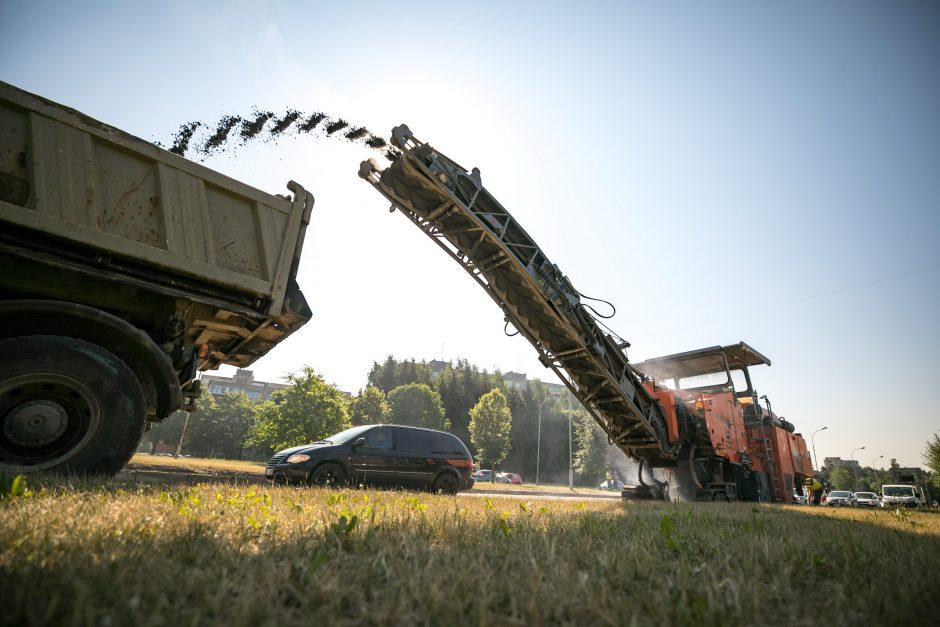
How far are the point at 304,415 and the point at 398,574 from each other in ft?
83.4

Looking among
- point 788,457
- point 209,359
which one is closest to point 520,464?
point 788,457

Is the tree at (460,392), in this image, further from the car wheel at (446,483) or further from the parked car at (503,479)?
the car wheel at (446,483)

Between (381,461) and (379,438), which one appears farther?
(379,438)

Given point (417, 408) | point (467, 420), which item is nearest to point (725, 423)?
point (417, 408)

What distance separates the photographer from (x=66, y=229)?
3576 mm

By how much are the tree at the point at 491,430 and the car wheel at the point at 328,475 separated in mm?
32320

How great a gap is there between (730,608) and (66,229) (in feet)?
16.3

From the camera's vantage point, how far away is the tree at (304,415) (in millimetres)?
24609

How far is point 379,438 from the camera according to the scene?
9094 mm

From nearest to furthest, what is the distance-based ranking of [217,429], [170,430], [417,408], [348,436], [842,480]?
[348,436], [417,408], [217,429], [170,430], [842,480]

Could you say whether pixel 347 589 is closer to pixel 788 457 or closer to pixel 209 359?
pixel 209 359

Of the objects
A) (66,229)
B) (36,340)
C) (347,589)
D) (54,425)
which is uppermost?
(66,229)

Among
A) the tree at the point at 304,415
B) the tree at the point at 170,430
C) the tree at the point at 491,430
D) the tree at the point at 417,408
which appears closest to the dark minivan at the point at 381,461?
the tree at the point at 304,415

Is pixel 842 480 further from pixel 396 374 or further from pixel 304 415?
pixel 304 415
